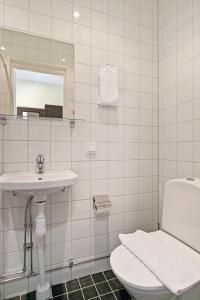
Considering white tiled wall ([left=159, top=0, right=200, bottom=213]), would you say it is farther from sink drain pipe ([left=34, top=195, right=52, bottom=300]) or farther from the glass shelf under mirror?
sink drain pipe ([left=34, top=195, right=52, bottom=300])

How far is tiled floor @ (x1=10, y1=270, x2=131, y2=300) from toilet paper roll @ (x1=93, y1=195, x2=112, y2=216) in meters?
0.54

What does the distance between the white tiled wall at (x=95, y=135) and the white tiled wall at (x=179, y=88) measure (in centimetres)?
10

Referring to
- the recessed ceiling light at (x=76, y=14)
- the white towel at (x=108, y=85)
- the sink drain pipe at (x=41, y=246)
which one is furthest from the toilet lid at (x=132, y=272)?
the recessed ceiling light at (x=76, y=14)

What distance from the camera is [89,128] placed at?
154 centimetres

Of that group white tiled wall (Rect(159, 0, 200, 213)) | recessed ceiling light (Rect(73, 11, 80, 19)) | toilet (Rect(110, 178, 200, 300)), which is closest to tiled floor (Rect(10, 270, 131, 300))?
toilet (Rect(110, 178, 200, 300))

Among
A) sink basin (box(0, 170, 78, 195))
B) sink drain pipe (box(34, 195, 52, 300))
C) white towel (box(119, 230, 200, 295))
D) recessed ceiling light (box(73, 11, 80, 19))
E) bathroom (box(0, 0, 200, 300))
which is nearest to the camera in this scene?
white towel (box(119, 230, 200, 295))

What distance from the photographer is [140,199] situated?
1.75 meters

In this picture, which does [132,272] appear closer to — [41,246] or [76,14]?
[41,246]

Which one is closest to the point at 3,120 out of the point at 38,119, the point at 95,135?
the point at 38,119

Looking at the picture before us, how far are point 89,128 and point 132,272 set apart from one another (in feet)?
3.50

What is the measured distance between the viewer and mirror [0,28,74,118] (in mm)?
1310

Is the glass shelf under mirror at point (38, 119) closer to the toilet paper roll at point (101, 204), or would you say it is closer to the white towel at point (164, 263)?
the toilet paper roll at point (101, 204)

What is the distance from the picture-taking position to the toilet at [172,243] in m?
0.89

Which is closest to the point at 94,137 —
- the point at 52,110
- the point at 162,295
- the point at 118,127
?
the point at 118,127
